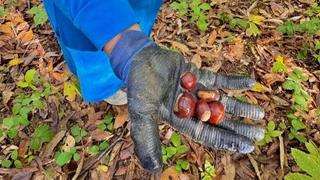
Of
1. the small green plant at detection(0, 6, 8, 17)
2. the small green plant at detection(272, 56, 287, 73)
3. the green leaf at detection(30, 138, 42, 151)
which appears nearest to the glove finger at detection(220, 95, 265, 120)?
the small green plant at detection(272, 56, 287, 73)

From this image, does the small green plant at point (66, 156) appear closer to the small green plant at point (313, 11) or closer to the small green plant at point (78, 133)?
the small green plant at point (78, 133)

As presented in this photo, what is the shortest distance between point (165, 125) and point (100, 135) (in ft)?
1.41

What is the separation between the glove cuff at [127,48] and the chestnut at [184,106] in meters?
0.25

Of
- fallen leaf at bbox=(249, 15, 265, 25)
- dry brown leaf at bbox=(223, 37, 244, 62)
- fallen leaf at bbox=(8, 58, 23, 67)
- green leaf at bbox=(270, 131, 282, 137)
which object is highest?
fallen leaf at bbox=(8, 58, 23, 67)

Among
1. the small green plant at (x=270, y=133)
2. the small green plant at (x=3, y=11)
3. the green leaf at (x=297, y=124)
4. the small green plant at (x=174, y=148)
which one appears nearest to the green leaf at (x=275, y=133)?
the small green plant at (x=270, y=133)

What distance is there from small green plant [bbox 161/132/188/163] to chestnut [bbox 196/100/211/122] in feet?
2.83

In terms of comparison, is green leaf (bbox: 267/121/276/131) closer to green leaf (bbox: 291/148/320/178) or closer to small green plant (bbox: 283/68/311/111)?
small green plant (bbox: 283/68/311/111)

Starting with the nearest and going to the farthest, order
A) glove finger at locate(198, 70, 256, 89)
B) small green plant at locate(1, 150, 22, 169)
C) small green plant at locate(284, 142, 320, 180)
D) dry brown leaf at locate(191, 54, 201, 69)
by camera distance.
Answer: small green plant at locate(284, 142, 320, 180) → glove finger at locate(198, 70, 256, 89) → small green plant at locate(1, 150, 22, 169) → dry brown leaf at locate(191, 54, 201, 69)

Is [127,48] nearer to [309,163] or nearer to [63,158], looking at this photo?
[309,163]

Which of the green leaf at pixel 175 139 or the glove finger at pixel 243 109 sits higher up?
the glove finger at pixel 243 109

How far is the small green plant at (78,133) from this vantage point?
273 cm

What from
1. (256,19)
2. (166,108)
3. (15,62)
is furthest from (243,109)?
(15,62)

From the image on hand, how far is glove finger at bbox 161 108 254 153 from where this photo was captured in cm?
172

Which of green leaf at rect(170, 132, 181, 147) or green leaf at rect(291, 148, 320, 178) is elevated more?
green leaf at rect(291, 148, 320, 178)
